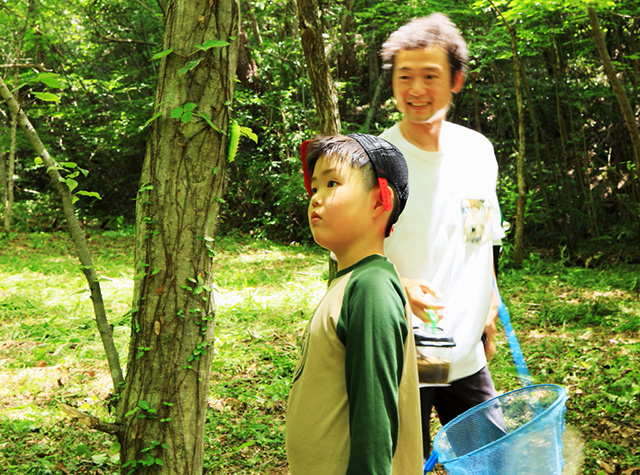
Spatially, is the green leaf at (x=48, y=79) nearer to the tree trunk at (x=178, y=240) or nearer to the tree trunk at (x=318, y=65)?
the tree trunk at (x=178, y=240)

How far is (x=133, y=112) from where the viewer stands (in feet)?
35.0

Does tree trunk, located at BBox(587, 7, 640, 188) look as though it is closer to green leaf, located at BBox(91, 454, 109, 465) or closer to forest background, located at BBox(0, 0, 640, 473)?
forest background, located at BBox(0, 0, 640, 473)

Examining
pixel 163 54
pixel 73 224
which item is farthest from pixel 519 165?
pixel 73 224

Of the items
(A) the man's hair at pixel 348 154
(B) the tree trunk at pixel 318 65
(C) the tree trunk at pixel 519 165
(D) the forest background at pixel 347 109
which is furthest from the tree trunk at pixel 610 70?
(A) the man's hair at pixel 348 154

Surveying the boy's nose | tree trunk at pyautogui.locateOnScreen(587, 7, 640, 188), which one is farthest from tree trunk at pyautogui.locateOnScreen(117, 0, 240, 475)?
tree trunk at pyautogui.locateOnScreen(587, 7, 640, 188)

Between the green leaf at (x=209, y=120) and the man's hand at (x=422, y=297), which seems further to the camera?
the green leaf at (x=209, y=120)

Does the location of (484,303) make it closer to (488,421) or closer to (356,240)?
(488,421)

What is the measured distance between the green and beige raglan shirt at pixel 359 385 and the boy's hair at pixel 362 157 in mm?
166

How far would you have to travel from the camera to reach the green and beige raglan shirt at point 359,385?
98 centimetres

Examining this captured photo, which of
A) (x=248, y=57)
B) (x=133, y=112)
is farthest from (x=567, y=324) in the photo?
(x=133, y=112)

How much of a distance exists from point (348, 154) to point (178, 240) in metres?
0.84

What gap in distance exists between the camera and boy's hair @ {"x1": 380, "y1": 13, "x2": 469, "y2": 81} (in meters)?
1.53

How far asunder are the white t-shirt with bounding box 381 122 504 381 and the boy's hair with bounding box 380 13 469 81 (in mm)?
209

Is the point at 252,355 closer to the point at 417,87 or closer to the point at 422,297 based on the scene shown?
the point at 422,297
